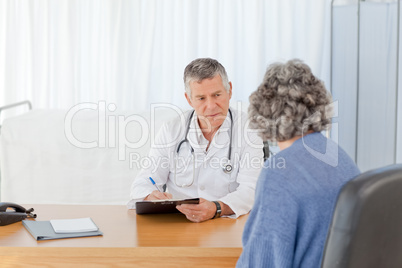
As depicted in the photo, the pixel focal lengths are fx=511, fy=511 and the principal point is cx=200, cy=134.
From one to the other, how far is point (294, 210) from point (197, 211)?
2.46 ft

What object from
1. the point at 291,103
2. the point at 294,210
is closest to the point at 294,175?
the point at 294,210

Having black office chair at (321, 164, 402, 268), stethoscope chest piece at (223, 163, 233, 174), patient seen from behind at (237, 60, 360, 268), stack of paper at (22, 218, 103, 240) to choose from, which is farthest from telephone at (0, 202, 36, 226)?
black office chair at (321, 164, 402, 268)

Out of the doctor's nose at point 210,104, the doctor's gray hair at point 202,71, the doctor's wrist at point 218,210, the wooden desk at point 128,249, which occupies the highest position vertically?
the doctor's gray hair at point 202,71

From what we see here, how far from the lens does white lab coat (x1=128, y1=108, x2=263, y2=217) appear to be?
Result: 2326 mm

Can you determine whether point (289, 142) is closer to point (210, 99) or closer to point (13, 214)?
point (210, 99)

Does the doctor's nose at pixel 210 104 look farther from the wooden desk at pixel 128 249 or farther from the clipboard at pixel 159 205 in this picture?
the wooden desk at pixel 128 249

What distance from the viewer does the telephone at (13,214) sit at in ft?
6.22

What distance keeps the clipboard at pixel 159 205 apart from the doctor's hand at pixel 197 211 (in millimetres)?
16

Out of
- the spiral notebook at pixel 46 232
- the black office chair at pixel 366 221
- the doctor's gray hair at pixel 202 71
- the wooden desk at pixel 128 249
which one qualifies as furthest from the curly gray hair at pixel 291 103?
the doctor's gray hair at pixel 202 71

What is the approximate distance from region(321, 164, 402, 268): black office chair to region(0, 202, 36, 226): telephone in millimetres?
1236

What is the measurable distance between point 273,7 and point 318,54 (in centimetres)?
53

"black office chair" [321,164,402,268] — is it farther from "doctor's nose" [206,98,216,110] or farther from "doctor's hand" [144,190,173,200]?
"doctor's nose" [206,98,216,110]

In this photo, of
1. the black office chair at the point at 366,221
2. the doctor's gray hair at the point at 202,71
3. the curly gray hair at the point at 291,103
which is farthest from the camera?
the doctor's gray hair at the point at 202,71

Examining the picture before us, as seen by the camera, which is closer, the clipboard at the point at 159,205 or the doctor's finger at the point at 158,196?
the clipboard at the point at 159,205
